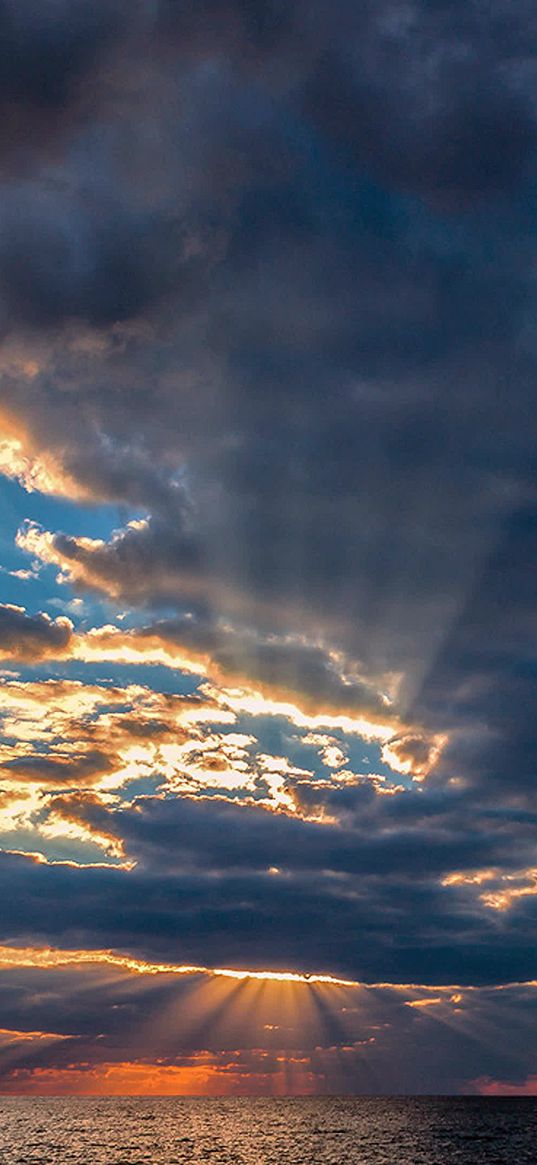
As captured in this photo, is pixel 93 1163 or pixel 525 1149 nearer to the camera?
pixel 93 1163

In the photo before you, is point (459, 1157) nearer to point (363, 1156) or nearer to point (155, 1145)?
point (363, 1156)

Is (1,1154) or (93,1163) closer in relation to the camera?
(93,1163)

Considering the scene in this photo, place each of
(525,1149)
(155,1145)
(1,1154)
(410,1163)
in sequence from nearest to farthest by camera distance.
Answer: (410,1163) < (1,1154) < (525,1149) < (155,1145)

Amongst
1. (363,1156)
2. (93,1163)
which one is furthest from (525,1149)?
(93,1163)

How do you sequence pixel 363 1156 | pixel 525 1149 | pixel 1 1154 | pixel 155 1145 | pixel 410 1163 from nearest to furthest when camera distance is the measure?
pixel 410 1163 < pixel 363 1156 < pixel 1 1154 < pixel 525 1149 < pixel 155 1145

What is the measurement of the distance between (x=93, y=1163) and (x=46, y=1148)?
47155 millimetres

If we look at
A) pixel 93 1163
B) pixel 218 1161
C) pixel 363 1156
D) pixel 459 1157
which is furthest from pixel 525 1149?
pixel 93 1163

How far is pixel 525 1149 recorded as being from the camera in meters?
180

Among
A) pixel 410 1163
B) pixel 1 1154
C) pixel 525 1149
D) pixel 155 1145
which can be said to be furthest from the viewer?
pixel 155 1145

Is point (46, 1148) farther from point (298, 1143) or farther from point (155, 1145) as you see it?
point (298, 1143)

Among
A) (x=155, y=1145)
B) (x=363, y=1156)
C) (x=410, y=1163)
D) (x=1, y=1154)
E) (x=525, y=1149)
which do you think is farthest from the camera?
(x=155, y=1145)

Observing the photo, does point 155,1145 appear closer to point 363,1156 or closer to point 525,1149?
point 363,1156

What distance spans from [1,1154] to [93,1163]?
3088 cm

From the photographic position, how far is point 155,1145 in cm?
19275
